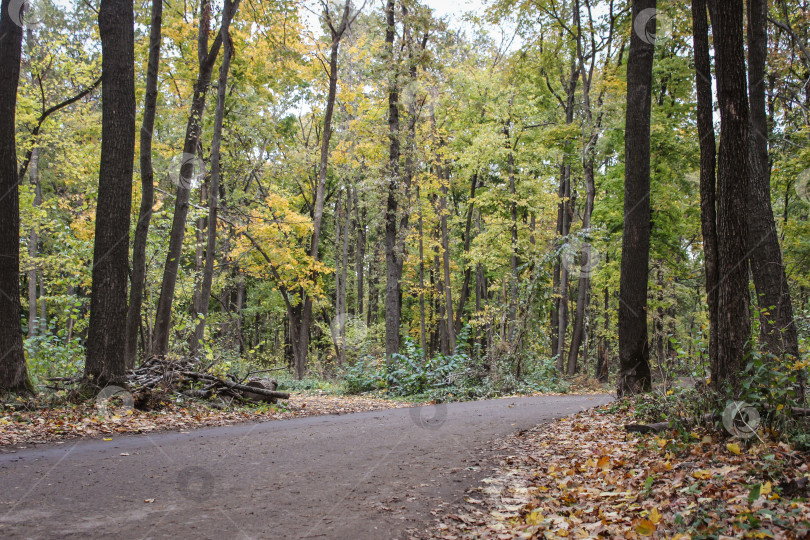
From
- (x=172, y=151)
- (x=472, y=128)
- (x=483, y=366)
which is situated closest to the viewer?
(x=483, y=366)

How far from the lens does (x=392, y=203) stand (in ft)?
56.3

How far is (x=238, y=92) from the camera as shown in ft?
66.4

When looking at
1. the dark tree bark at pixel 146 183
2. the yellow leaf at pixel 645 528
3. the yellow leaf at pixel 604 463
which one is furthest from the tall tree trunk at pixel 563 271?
the yellow leaf at pixel 645 528

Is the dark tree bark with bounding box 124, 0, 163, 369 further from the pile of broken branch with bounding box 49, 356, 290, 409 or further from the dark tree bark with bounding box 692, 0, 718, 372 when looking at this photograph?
the dark tree bark with bounding box 692, 0, 718, 372

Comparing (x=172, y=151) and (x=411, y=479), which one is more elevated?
(x=172, y=151)

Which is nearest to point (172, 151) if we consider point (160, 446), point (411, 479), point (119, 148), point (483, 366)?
point (119, 148)

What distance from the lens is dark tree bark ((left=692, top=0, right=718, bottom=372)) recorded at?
5.42 meters

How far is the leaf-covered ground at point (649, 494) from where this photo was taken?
9.88 feet

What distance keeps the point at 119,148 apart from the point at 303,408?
5.81 meters

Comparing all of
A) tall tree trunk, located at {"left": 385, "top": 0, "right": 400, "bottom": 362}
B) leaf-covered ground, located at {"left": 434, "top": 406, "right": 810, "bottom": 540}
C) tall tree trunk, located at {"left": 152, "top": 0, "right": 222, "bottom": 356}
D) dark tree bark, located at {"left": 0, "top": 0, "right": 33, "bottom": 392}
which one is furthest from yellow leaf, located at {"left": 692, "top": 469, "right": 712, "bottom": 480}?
tall tree trunk, located at {"left": 385, "top": 0, "right": 400, "bottom": 362}

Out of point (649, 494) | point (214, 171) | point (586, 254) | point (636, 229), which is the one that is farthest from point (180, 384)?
point (586, 254)

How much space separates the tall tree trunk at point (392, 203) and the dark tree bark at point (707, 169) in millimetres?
11103

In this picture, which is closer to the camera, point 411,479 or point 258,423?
point 411,479

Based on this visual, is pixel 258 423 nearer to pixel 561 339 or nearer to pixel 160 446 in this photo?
pixel 160 446
